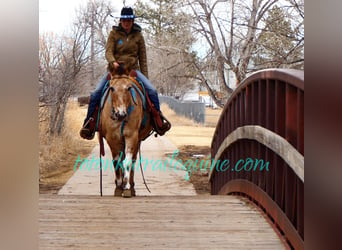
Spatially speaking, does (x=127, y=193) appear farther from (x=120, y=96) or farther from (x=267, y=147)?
(x=267, y=147)

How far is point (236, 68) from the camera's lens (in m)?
5.13

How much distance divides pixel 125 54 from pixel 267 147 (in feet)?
5.70

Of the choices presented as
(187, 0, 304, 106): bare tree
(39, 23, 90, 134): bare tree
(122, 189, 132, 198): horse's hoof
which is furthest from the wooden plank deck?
(187, 0, 304, 106): bare tree

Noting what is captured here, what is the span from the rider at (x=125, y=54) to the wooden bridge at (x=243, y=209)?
0.82m

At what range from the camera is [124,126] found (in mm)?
4484

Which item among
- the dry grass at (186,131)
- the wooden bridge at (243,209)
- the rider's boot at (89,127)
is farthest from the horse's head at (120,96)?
the wooden bridge at (243,209)

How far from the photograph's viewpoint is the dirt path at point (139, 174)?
4602 mm

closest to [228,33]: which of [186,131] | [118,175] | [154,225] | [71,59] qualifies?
[186,131]

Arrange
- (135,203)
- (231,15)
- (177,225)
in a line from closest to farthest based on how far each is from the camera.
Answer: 1. (177,225)
2. (135,203)
3. (231,15)

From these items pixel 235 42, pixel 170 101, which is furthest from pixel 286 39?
pixel 170 101

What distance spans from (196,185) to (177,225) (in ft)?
5.80

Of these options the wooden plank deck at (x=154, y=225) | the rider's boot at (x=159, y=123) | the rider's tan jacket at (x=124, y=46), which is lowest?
the wooden plank deck at (x=154, y=225)

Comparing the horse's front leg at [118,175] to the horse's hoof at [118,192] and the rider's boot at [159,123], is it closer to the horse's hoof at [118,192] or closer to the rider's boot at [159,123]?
the horse's hoof at [118,192]
